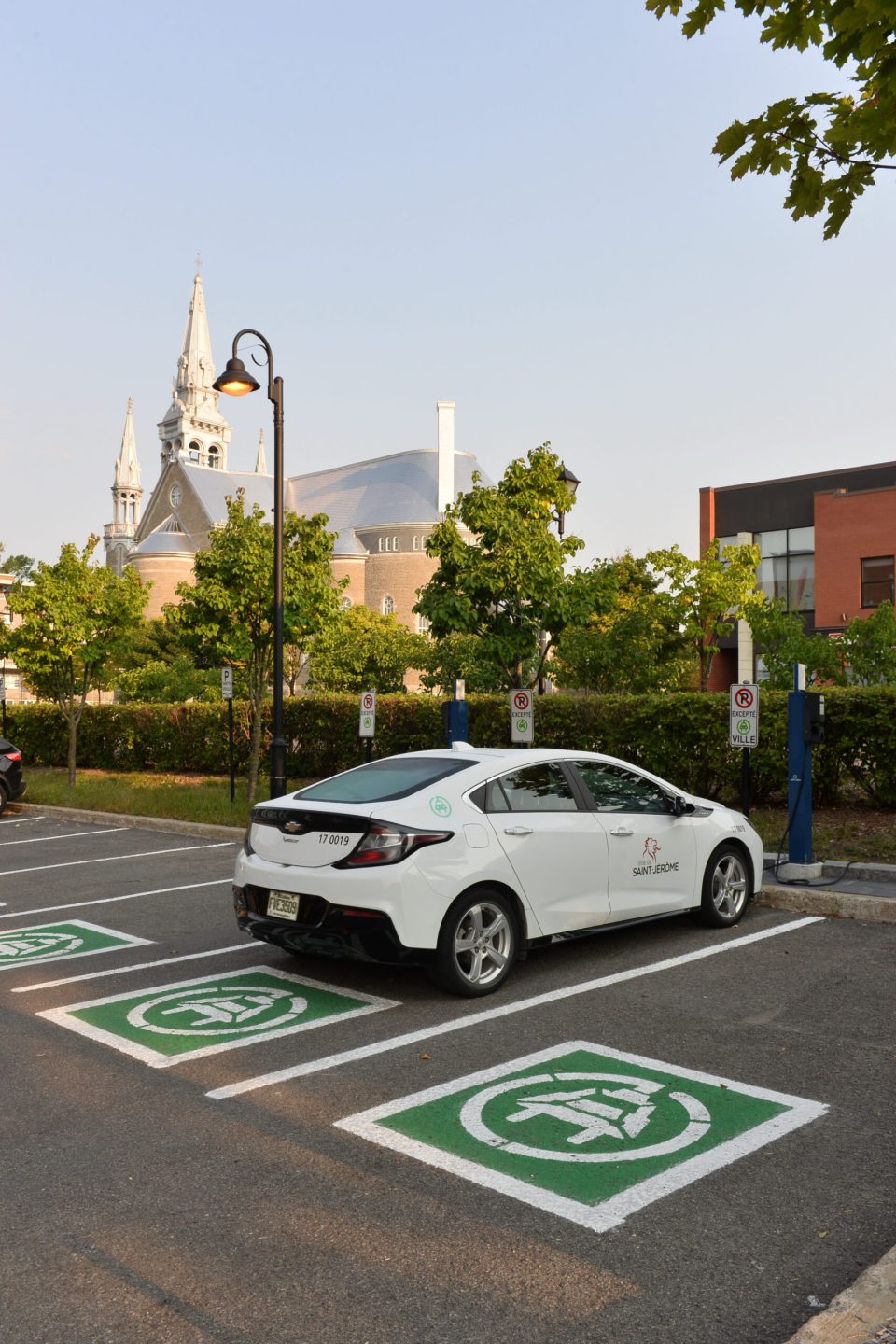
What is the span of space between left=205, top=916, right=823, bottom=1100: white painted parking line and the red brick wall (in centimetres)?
3685

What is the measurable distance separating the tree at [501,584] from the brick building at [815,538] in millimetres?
22958

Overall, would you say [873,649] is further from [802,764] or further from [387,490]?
[387,490]

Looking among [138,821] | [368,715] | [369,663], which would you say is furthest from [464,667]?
[369,663]

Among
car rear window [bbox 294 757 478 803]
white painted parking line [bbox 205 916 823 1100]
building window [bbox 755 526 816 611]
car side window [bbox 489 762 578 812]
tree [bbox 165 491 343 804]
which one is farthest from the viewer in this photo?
building window [bbox 755 526 816 611]

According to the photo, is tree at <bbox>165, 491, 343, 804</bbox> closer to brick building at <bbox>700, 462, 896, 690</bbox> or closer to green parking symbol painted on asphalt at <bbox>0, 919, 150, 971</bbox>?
green parking symbol painted on asphalt at <bbox>0, 919, 150, 971</bbox>

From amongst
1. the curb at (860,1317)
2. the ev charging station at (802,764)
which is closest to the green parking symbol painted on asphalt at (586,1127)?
the curb at (860,1317)

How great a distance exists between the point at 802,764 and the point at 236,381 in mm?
8382

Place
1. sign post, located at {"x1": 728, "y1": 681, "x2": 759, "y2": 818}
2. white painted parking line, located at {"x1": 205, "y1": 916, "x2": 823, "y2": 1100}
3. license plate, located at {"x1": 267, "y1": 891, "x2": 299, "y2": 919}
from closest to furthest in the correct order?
1. white painted parking line, located at {"x1": 205, "y1": 916, "x2": 823, "y2": 1100}
2. license plate, located at {"x1": 267, "y1": 891, "x2": 299, "y2": 919}
3. sign post, located at {"x1": 728, "y1": 681, "x2": 759, "y2": 818}

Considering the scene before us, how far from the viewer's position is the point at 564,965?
7410 millimetres

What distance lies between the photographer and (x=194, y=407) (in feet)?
407

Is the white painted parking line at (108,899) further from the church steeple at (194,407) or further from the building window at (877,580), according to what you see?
the church steeple at (194,407)

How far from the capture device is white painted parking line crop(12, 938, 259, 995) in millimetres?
7031

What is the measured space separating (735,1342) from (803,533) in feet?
148

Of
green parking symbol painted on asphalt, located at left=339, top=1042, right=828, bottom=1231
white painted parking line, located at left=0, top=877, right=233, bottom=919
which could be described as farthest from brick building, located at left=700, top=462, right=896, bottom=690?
green parking symbol painted on asphalt, located at left=339, top=1042, right=828, bottom=1231
